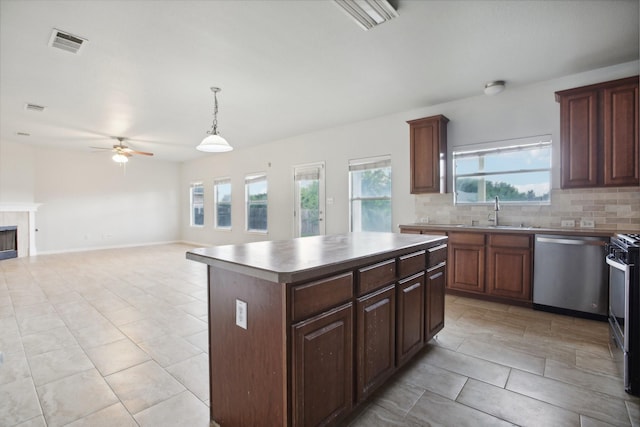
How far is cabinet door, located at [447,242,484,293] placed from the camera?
12.1 feet

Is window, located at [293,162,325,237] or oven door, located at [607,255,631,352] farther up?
window, located at [293,162,325,237]

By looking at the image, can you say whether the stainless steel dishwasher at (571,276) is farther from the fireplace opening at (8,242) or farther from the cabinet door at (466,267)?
the fireplace opening at (8,242)

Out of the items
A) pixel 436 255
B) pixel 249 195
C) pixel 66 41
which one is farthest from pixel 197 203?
pixel 436 255

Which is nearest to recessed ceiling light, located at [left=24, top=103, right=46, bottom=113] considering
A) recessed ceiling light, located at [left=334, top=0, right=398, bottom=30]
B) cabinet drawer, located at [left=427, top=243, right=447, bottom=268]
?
recessed ceiling light, located at [left=334, top=0, right=398, bottom=30]

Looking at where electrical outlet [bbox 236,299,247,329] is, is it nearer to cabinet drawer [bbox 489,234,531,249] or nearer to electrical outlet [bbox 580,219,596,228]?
cabinet drawer [bbox 489,234,531,249]

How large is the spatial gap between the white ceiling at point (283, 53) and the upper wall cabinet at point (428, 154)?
37cm

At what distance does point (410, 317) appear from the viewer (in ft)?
7.01

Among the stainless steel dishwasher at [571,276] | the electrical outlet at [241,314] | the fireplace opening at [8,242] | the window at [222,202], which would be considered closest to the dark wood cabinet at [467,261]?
the stainless steel dishwasher at [571,276]

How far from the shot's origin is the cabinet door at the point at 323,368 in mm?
1316

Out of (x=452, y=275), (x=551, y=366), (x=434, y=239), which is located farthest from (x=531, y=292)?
(x=434, y=239)

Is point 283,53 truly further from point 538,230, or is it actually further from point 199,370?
point 538,230

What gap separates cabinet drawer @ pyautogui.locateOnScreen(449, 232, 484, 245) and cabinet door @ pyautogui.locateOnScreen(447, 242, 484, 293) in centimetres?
4

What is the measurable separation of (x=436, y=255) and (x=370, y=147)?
10.2 ft

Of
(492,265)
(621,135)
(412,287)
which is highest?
(621,135)
